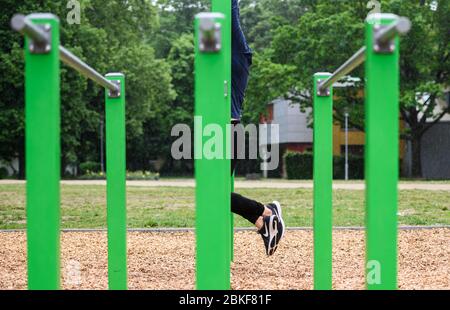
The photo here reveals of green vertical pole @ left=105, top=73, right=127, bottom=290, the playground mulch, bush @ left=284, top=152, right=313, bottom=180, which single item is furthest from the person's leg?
bush @ left=284, top=152, right=313, bottom=180

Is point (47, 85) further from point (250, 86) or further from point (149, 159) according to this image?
point (149, 159)

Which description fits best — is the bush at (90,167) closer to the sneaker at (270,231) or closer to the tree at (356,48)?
the tree at (356,48)

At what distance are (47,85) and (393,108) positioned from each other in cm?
103

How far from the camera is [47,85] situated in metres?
1.99

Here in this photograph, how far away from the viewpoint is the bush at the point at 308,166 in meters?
28.3

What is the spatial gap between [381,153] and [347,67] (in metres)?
0.66

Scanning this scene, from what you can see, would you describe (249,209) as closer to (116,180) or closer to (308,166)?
(116,180)

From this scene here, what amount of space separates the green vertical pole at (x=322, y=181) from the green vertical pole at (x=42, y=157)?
54.5 inches

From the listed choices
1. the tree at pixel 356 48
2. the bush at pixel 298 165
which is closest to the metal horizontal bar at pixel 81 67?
the tree at pixel 356 48

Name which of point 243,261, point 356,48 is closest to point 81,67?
point 243,261

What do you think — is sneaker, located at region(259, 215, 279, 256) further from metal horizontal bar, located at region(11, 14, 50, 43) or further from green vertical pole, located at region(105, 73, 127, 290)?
metal horizontal bar, located at region(11, 14, 50, 43)

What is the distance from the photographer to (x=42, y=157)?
2008 millimetres

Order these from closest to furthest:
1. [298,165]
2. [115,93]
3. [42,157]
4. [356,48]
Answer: [42,157] → [115,93] → [356,48] → [298,165]
